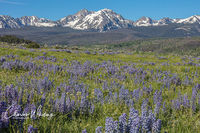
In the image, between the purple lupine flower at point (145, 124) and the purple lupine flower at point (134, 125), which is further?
the purple lupine flower at point (145, 124)

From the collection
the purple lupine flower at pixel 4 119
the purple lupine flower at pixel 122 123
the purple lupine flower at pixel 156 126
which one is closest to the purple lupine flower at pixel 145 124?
the purple lupine flower at pixel 156 126

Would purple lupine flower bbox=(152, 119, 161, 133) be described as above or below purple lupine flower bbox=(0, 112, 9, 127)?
below

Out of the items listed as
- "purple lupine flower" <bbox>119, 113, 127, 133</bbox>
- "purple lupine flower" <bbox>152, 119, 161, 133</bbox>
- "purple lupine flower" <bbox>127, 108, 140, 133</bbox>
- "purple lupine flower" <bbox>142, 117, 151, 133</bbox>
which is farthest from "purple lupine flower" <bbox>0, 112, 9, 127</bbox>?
"purple lupine flower" <bbox>152, 119, 161, 133</bbox>

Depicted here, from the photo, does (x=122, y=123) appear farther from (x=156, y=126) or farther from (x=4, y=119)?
(x=4, y=119)

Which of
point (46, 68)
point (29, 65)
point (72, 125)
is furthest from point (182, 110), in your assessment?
point (29, 65)

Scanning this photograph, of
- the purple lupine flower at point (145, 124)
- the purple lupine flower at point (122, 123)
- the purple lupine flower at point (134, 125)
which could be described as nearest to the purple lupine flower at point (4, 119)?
the purple lupine flower at point (122, 123)

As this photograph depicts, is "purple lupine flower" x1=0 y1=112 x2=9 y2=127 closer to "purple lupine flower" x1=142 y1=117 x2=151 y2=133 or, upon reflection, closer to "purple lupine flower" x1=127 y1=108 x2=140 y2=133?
"purple lupine flower" x1=127 y1=108 x2=140 y2=133

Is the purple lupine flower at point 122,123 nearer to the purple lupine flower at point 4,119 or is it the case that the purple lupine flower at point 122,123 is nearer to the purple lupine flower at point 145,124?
the purple lupine flower at point 145,124

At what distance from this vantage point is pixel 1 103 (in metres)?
3.33

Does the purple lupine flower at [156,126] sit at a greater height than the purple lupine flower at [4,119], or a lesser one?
lesser

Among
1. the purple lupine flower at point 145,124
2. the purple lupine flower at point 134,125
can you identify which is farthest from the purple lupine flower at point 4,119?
the purple lupine flower at point 145,124

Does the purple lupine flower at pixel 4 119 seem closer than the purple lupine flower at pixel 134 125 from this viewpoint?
No

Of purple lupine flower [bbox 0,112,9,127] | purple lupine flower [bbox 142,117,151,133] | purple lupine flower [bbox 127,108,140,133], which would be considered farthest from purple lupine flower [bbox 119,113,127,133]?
purple lupine flower [bbox 0,112,9,127]

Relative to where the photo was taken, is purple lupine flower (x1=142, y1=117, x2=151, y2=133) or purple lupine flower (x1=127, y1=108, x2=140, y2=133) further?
purple lupine flower (x1=142, y1=117, x2=151, y2=133)
